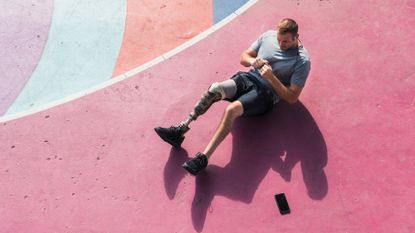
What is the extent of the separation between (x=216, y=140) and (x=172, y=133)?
0.52 meters

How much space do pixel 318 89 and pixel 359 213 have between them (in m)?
1.64

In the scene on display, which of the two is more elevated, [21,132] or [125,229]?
[21,132]

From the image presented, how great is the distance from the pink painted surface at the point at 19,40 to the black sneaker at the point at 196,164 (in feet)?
8.87

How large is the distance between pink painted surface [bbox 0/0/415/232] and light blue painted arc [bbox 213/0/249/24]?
51 cm

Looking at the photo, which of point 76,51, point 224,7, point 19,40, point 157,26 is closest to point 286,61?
point 224,7

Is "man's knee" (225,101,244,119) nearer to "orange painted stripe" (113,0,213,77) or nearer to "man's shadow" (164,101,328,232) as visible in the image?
"man's shadow" (164,101,328,232)

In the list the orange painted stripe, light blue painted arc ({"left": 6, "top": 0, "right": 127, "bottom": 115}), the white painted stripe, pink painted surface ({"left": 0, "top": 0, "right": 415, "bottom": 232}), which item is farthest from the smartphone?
light blue painted arc ({"left": 6, "top": 0, "right": 127, "bottom": 115})

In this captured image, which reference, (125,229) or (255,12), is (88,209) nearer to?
(125,229)

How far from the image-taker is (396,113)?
5250mm

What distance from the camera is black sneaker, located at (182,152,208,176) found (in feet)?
15.9

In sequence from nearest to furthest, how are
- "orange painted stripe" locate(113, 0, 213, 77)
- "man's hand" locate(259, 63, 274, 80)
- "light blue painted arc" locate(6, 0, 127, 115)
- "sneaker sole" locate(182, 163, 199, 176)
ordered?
"man's hand" locate(259, 63, 274, 80)
"sneaker sole" locate(182, 163, 199, 176)
"light blue painted arc" locate(6, 0, 127, 115)
"orange painted stripe" locate(113, 0, 213, 77)

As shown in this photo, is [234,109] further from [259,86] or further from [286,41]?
[286,41]

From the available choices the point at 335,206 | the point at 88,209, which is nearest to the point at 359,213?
the point at 335,206

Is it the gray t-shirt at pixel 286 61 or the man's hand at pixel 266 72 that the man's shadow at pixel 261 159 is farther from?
the man's hand at pixel 266 72
